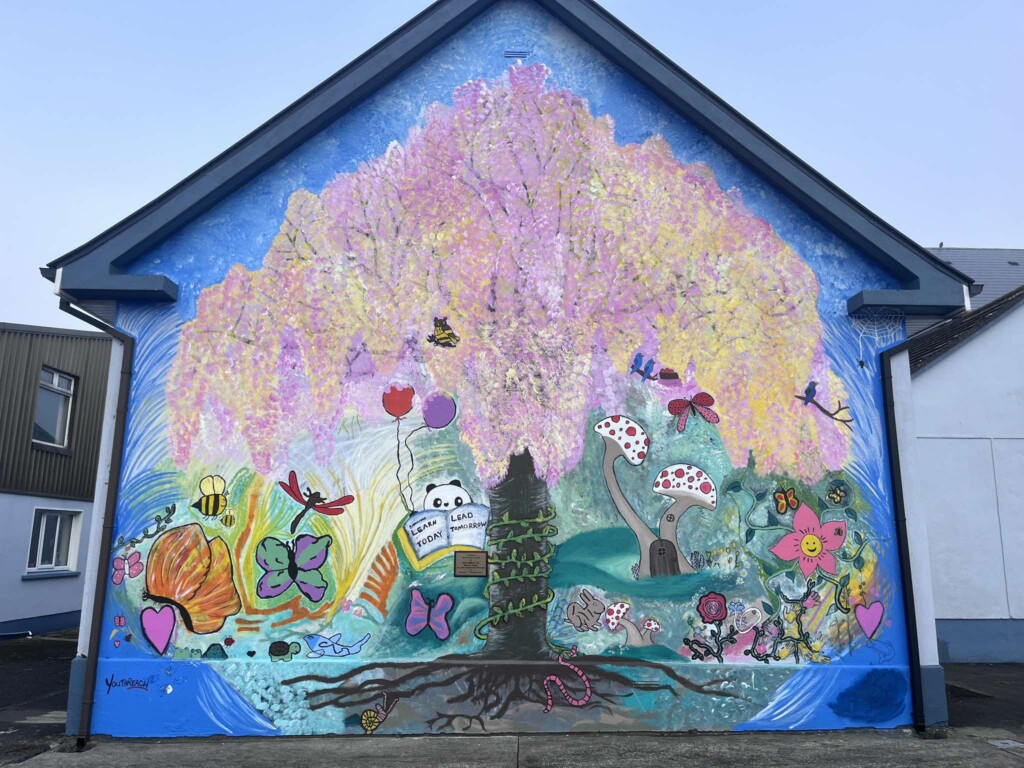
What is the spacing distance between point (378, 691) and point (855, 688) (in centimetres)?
443

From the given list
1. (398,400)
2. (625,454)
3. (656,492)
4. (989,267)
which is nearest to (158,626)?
(398,400)

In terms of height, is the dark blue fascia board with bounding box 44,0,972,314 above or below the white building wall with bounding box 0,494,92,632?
above

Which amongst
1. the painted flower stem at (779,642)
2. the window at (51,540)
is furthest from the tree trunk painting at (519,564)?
the window at (51,540)

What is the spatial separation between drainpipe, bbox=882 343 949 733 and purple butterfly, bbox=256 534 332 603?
550 cm

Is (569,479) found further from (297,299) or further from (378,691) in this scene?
(297,299)

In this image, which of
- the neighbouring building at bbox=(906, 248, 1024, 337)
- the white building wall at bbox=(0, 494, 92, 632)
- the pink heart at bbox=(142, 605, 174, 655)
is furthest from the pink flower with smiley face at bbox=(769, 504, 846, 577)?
the white building wall at bbox=(0, 494, 92, 632)

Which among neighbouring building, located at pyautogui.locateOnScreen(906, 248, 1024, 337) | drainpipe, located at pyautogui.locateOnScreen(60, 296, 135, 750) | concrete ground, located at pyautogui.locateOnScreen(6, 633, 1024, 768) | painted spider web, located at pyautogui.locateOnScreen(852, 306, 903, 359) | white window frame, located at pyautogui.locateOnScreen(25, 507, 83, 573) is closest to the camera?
concrete ground, located at pyautogui.locateOnScreen(6, 633, 1024, 768)

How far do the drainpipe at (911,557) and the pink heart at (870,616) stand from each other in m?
0.24

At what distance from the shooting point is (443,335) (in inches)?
310

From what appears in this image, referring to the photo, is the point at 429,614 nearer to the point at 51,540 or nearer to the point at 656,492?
the point at 656,492

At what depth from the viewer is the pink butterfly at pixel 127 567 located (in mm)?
7367

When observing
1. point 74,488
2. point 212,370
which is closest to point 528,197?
point 212,370

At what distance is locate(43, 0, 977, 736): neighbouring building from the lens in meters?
7.34

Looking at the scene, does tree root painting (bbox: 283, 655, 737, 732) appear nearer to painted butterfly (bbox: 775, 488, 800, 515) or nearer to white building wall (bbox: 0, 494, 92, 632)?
painted butterfly (bbox: 775, 488, 800, 515)
